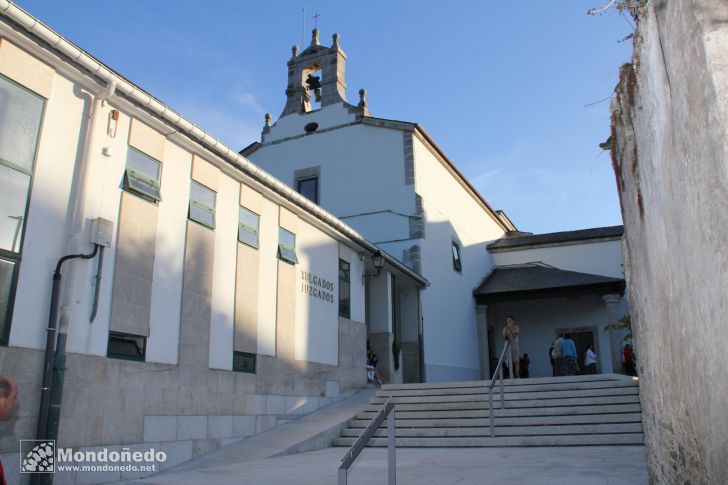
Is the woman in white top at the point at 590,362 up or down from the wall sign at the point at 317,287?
down

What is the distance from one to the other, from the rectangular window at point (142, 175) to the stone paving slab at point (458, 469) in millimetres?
3587

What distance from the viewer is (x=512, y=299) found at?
2216cm

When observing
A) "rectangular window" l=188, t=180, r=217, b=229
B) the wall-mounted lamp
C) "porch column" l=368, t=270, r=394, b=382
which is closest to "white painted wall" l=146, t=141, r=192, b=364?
"rectangular window" l=188, t=180, r=217, b=229

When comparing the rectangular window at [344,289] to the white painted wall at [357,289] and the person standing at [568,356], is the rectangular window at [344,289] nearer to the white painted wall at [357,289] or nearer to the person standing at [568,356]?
the white painted wall at [357,289]

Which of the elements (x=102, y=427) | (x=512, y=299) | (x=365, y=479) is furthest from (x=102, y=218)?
(x=512, y=299)

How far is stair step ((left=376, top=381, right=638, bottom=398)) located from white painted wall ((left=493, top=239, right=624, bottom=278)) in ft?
39.6

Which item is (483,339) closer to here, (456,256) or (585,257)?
(456,256)

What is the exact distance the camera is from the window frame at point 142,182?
804cm

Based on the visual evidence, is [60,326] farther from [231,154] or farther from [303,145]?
[303,145]

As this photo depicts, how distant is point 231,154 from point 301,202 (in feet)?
7.73

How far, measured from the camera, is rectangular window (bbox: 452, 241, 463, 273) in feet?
69.6

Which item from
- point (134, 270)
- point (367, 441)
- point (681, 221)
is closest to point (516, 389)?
point (134, 270)

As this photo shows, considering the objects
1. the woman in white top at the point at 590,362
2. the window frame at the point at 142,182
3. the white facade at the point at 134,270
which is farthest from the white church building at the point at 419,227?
the window frame at the point at 142,182

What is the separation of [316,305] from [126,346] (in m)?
5.05
